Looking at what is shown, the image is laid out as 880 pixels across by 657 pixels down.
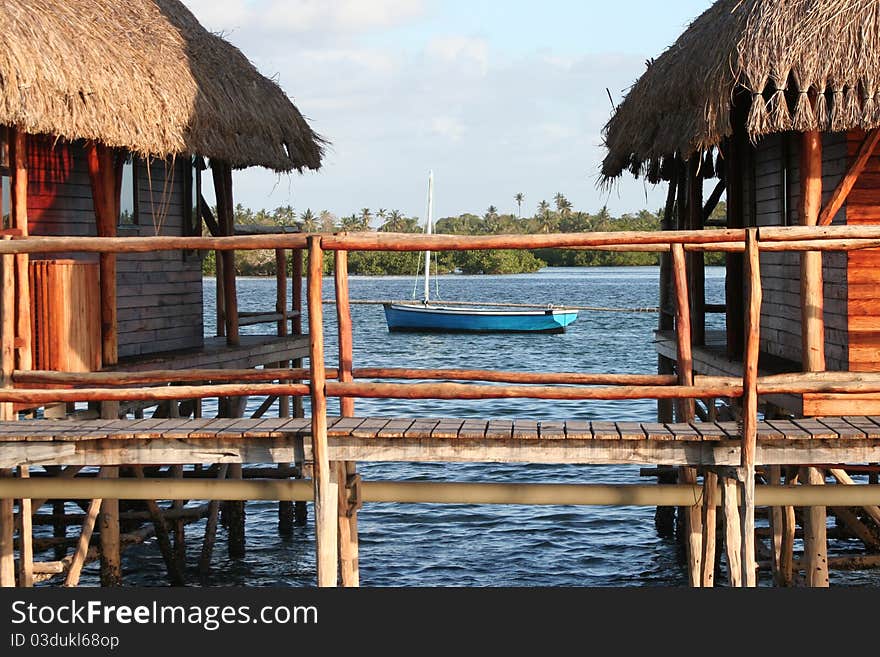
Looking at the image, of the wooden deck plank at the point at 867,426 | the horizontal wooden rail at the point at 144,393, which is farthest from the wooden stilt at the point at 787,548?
the horizontal wooden rail at the point at 144,393

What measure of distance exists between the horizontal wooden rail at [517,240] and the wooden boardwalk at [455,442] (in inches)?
44.5

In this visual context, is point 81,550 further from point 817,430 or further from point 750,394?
point 817,430

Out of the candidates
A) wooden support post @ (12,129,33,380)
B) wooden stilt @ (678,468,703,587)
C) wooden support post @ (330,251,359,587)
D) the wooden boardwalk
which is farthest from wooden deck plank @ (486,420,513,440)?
wooden support post @ (12,129,33,380)

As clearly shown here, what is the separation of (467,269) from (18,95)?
126m

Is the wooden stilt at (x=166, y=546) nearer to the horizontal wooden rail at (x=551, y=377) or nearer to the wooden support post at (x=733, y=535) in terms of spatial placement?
the horizontal wooden rail at (x=551, y=377)

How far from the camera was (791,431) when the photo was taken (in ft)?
25.2

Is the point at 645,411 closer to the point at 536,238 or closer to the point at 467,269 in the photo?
the point at 536,238

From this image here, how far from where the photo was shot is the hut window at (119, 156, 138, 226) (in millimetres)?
13250

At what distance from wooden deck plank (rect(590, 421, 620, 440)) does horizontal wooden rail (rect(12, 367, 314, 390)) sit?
179cm

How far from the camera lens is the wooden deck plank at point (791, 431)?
7555 millimetres

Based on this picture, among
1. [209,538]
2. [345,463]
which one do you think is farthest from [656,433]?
[209,538]

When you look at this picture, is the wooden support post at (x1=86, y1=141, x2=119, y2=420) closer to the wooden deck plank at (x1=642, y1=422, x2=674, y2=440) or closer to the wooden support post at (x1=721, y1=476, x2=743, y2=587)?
the wooden deck plank at (x1=642, y1=422, x2=674, y2=440)

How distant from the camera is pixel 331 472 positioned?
791 cm

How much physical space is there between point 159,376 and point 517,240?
2.58 meters
